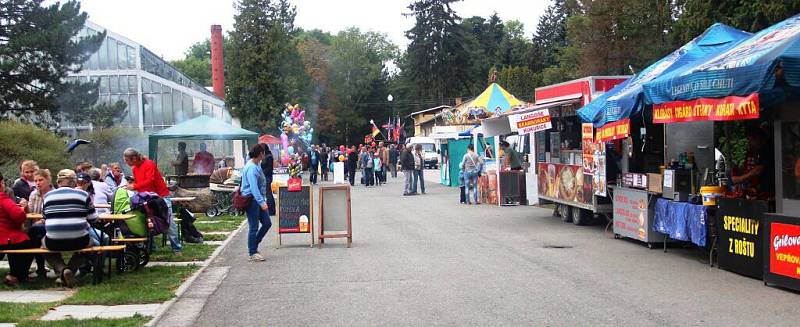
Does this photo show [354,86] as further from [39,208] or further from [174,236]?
[39,208]

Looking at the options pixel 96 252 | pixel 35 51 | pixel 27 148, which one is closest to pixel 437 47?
pixel 35 51

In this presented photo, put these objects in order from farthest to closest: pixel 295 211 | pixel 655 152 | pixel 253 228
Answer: pixel 655 152 < pixel 295 211 < pixel 253 228

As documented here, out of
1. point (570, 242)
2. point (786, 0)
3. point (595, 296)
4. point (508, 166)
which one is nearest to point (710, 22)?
point (786, 0)

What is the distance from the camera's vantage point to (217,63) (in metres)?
70.2

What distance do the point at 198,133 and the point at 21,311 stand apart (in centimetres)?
1707

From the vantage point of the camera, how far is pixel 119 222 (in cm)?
1240

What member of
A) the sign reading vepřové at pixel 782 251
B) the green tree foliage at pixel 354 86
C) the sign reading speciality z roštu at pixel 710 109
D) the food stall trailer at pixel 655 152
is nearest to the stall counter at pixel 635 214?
the food stall trailer at pixel 655 152

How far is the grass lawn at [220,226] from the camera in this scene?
1857 cm

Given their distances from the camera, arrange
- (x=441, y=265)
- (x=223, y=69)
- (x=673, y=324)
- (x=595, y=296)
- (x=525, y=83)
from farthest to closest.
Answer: (x=223, y=69)
(x=525, y=83)
(x=441, y=265)
(x=595, y=296)
(x=673, y=324)

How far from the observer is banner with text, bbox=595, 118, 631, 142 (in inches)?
538

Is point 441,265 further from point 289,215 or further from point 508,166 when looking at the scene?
point 508,166

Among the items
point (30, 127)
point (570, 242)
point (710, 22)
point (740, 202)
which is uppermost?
point (710, 22)

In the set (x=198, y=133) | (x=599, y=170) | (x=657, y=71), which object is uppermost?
(x=657, y=71)

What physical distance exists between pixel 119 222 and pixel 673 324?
26.5 feet
